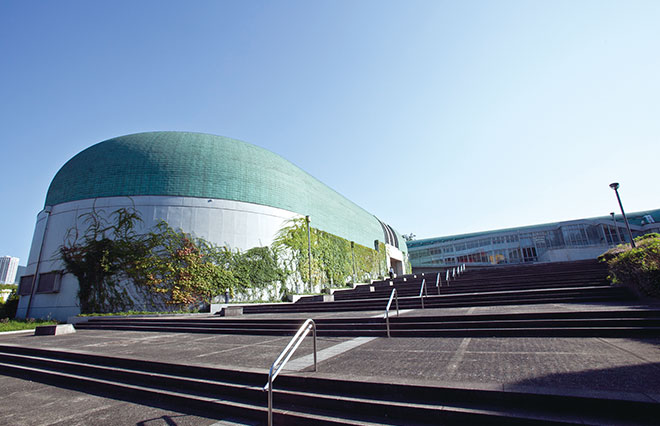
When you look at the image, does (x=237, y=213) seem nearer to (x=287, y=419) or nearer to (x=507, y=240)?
(x=287, y=419)

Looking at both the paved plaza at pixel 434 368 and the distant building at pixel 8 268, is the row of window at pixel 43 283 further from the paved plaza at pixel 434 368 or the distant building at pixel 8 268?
the distant building at pixel 8 268

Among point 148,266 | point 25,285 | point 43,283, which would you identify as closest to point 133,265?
point 148,266

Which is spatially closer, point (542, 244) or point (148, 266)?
point (148, 266)

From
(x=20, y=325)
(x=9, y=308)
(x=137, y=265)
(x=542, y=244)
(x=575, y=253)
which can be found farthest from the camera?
(x=542, y=244)

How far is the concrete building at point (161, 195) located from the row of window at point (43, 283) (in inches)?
2.4

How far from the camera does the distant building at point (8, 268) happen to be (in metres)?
173

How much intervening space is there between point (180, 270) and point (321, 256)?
11112mm

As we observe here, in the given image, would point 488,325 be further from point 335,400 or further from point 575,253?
point 575,253

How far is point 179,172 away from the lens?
20.4m

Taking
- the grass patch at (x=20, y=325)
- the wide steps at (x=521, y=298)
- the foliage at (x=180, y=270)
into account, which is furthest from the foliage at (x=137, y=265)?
the wide steps at (x=521, y=298)

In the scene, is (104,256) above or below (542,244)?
below

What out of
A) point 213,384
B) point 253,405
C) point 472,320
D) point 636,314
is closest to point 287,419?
point 253,405

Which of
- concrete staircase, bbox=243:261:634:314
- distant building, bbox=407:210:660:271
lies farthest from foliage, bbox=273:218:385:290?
distant building, bbox=407:210:660:271

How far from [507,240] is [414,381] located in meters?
54.8
